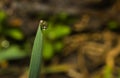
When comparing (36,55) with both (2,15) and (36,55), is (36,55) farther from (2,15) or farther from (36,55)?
(2,15)

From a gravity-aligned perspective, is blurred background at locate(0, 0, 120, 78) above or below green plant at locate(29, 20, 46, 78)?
above

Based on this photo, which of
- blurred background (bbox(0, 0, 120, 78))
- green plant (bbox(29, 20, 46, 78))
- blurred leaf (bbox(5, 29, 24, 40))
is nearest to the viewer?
green plant (bbox(29, 20, 46, 78))

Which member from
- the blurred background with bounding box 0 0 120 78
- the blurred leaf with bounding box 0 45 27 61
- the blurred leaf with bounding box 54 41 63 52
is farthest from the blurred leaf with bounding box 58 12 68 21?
the blurred leaf with bounding box 0 45 27 61

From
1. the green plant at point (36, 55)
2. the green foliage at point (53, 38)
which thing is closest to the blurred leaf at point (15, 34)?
the green foliage at point (53, 38)

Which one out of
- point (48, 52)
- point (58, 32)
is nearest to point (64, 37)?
point (58, 32)

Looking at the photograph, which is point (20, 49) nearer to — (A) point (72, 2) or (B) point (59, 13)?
(B) point (59, 13)

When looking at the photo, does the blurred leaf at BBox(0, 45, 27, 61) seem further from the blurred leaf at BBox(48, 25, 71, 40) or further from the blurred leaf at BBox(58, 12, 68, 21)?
the blurred leaf at BBox(58, 12, 68, 21)
